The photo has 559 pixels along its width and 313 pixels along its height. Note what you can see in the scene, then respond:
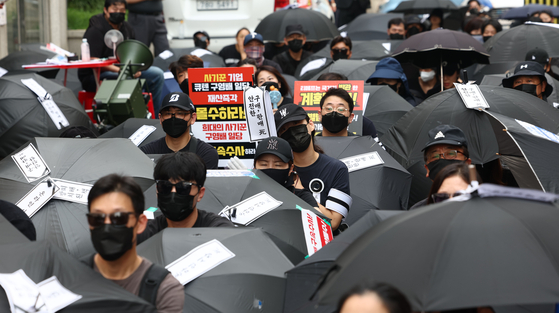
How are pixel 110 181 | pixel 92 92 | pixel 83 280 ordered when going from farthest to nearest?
pixel 92 92, pixel 110 181, pixel 83 280

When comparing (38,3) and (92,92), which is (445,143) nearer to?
(92,92)

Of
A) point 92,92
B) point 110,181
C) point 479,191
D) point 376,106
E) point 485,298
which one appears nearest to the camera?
point 485,298

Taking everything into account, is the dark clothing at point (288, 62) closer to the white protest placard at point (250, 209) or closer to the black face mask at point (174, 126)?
the black face mask at point (174, 126)

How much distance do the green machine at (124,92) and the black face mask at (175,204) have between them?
439 cm

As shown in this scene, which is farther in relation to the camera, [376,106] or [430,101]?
[376,106]

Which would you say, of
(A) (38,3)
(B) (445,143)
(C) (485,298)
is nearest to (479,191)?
(C) (485,298)

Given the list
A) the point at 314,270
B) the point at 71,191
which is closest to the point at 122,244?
the point at 314,270

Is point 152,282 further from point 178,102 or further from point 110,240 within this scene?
point 178,102

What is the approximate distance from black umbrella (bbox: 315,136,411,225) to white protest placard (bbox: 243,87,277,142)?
0.60m

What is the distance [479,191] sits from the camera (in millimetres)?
3141

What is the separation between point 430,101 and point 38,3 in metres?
10.6

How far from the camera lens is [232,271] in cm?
401

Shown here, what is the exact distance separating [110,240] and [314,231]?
1.81 m

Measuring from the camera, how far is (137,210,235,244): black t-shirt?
4.73 m
